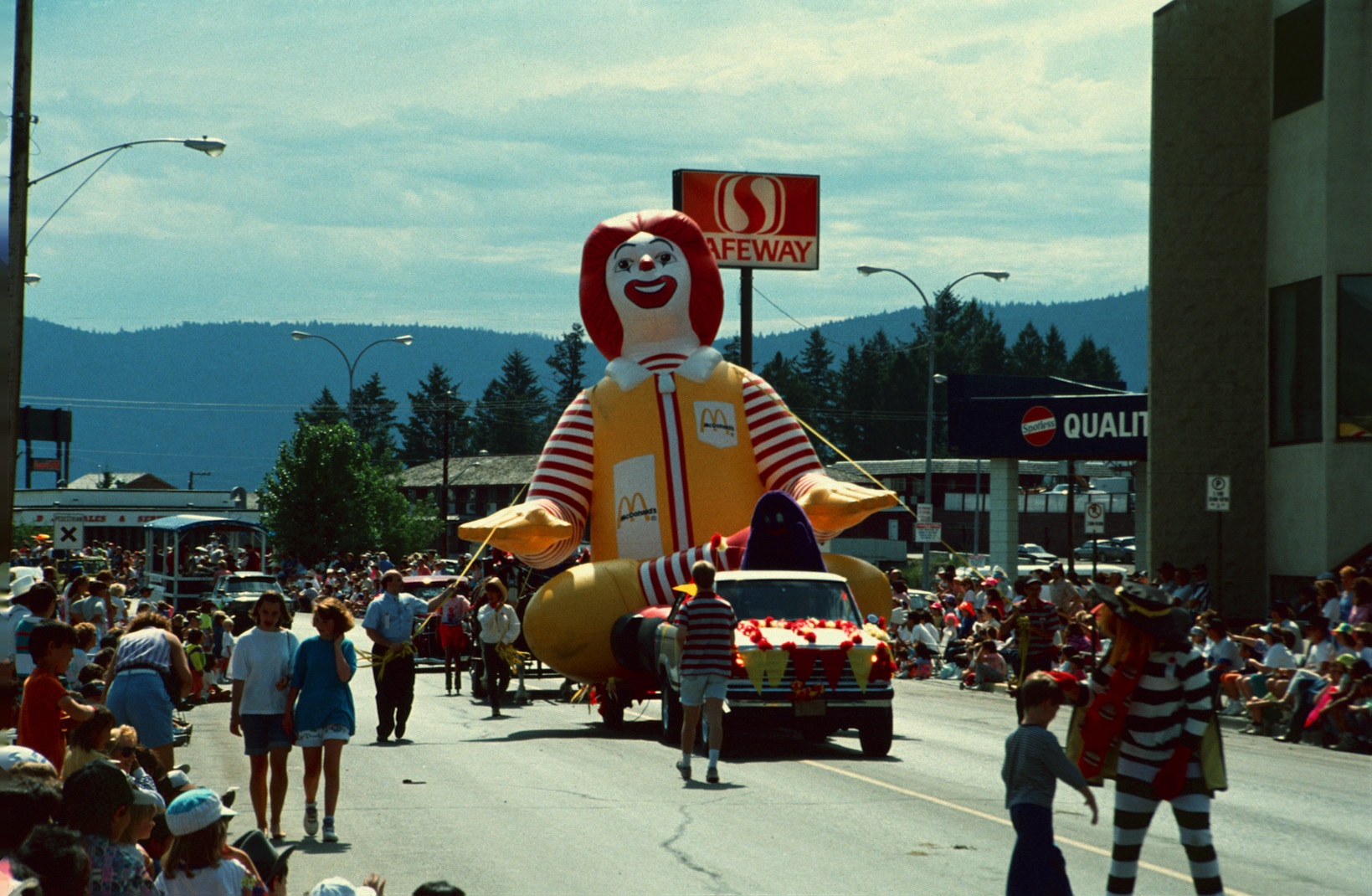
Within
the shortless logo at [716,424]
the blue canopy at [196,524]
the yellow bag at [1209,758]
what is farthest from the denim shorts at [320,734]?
the blue canopy at [196,524]

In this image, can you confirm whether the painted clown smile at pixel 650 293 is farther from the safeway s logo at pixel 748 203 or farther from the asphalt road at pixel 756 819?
the asphalt road at pixel 756 819

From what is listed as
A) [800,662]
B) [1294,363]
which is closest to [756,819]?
[800,662]

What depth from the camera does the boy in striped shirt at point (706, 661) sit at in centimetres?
1205

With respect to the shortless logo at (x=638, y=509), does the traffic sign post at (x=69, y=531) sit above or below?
below

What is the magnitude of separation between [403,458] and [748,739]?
129134 millimetres

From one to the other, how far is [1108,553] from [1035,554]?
5.27 meters

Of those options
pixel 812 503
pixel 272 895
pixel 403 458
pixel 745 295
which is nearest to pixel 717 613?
pixel 812 503

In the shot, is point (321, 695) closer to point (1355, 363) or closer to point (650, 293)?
point (650, 293)

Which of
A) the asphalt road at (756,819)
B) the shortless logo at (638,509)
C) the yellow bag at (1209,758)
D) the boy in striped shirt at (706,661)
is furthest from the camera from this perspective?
the shortless logo at (638,509)

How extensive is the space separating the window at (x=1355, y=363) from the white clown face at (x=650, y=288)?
10542mm

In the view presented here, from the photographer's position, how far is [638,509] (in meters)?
17.9

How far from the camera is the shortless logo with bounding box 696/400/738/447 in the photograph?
713 inches

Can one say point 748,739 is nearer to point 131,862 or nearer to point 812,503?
point 812,503

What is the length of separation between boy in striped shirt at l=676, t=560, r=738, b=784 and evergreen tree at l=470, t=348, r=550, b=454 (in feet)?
391
